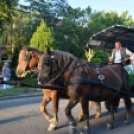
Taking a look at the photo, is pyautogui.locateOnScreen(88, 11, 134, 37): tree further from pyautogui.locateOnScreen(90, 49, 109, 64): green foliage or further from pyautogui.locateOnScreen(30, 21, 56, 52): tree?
pyautogui.locateOnScreen(30, 21, 56, 52): tree

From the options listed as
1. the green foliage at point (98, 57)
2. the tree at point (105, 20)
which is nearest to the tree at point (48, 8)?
the tree at point (105, 20)

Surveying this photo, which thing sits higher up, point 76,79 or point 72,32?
point 72,32

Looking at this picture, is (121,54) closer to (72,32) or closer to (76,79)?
(76,79)

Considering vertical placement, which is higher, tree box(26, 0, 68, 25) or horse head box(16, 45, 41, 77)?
tree box(26, 0, 68, 25)

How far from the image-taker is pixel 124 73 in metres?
5.37

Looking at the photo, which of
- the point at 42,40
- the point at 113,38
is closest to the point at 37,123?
the point at 113,38

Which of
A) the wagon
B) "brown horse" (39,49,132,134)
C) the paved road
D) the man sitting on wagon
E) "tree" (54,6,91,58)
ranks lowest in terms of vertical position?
the paved road

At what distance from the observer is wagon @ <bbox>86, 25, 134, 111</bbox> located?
18.8 ft

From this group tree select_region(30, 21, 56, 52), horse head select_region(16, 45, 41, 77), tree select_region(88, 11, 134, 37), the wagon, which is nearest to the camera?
horse head select_region(16, 45, 41, 77)

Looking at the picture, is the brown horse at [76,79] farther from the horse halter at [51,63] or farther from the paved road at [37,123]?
the paved road at [37,123]

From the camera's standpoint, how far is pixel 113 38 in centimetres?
654

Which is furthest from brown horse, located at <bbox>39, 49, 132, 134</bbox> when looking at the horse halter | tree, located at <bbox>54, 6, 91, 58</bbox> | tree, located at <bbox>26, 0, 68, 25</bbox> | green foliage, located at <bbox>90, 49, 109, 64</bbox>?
tree, located at <bbox>26, 0, 68, 25</bbox>

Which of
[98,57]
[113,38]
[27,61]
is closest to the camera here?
[27,61]

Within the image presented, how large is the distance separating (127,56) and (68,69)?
2458 mm
